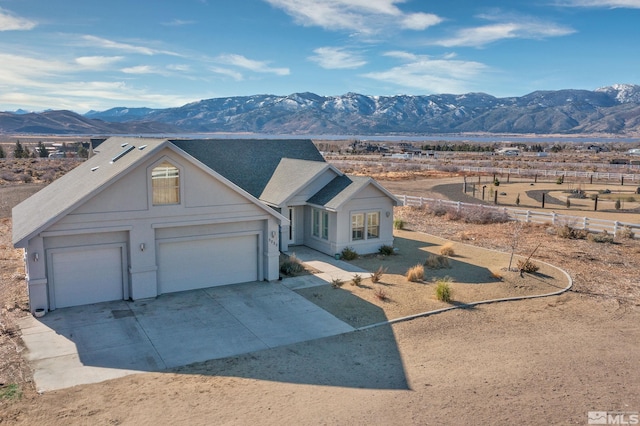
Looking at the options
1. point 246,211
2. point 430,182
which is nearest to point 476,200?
point 430,182

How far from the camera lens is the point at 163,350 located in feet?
42.6

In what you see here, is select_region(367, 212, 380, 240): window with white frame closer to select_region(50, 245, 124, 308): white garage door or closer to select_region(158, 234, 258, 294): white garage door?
select_region(158, 234, 258, 294): white garage door

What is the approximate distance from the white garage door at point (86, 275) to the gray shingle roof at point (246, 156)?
10232 millimetres

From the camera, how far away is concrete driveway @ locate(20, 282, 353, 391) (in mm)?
12117

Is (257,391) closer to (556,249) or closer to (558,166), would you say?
(556,249)

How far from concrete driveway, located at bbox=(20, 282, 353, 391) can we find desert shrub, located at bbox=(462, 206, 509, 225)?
61.5 ft

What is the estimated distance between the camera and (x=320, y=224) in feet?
80.3

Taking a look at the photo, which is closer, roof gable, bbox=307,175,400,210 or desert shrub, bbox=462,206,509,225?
roof gable, bbox=307,175,400,210

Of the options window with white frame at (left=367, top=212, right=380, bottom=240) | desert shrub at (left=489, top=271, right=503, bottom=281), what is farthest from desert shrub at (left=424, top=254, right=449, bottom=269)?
window with white frame at (left=367, top=212, right=380, bottom=240)

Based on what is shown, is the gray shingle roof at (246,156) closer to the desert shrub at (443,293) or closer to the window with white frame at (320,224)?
the window with white frame at (320,224)

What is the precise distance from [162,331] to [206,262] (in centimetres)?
419

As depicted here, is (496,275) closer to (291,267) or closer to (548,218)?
(291,267)

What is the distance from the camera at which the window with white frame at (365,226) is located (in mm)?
23625

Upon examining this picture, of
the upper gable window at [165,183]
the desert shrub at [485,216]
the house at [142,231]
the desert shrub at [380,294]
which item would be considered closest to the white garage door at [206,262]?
the house at [142,231]
